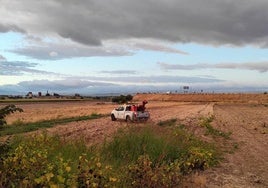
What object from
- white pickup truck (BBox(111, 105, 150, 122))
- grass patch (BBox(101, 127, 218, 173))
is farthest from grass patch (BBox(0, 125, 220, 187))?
white pickup truck (BBox(111, 105, 150, 122))

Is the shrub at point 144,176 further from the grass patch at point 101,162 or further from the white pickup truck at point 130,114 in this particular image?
the white pickup truck at point 130,114

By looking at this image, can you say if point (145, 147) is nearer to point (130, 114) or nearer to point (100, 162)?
point (100, 162)

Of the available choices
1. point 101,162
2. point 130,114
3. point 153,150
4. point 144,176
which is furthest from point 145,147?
point 130,114

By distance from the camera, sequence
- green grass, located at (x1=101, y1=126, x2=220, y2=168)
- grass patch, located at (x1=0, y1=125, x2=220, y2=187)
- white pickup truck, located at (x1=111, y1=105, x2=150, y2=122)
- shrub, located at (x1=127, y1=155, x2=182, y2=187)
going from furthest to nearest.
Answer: white pickup truck, located at (x1=111, y1=105, x2=150, y2=122) → green grass, located at (x1=101, y1=126, x2=220, y2=168) → shrub, located at (x1=127, y1=155, x2=182, y2=187) → grass patch, located at (x1=0, y1=125, x2=220, y2=187)

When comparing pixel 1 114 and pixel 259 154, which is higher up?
pixel 1 114

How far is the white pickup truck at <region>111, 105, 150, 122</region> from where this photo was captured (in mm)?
36594

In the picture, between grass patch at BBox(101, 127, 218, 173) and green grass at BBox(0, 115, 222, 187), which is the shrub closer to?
green grass at BBox(0, 115, 222, 187)

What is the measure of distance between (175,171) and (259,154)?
9.50m

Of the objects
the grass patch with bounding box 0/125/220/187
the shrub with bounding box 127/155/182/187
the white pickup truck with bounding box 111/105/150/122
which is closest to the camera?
the grass patch with bounding box 0/125/220/187

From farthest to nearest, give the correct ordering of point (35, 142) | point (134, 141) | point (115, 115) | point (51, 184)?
1. point (115, 115)
2. point (134, 141)
3. point (35, 142)
4. point (51, 184)

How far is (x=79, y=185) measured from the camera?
6.93m

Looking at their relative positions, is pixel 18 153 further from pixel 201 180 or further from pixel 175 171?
pixel 201 180

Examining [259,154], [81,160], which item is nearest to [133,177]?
[81,160]

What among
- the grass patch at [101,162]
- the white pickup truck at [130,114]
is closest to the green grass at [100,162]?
the grass patch at [101,162]
